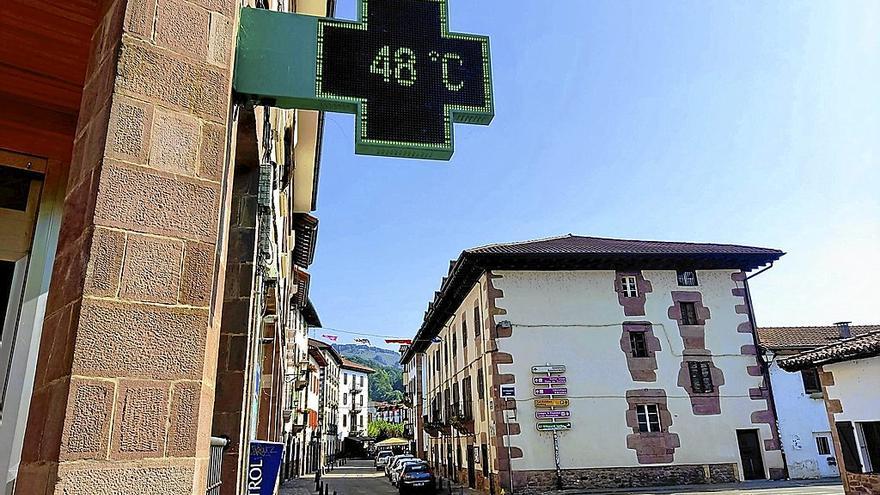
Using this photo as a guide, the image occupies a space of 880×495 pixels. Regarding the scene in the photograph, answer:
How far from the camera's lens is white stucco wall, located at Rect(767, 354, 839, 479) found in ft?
67.7

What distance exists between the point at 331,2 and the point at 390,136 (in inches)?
269

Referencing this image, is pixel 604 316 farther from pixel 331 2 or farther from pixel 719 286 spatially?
pixel 331 2

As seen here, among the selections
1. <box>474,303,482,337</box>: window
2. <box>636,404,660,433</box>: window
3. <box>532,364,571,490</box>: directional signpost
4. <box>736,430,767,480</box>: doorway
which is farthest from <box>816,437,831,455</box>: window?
<box>474,303,482,337</box>: window

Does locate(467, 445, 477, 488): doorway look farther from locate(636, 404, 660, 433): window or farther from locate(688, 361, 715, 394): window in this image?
locate(688, 361, 715, 394): window

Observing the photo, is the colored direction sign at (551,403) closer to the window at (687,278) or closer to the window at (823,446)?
the window at (687,278)

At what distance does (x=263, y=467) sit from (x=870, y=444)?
42.3 feet

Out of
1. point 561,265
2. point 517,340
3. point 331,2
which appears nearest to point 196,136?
point 331,2

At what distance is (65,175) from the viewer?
3.77 m

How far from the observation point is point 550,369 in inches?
769

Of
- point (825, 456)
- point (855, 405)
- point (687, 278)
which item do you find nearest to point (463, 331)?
point (687, 278)

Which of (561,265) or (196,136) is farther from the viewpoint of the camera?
(561,265)

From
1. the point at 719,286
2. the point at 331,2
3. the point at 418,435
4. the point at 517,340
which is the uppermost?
the point at 331,2

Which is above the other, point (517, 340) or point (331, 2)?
point (331, 2)

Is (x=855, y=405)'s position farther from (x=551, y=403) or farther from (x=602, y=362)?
(x=551, y=403)
